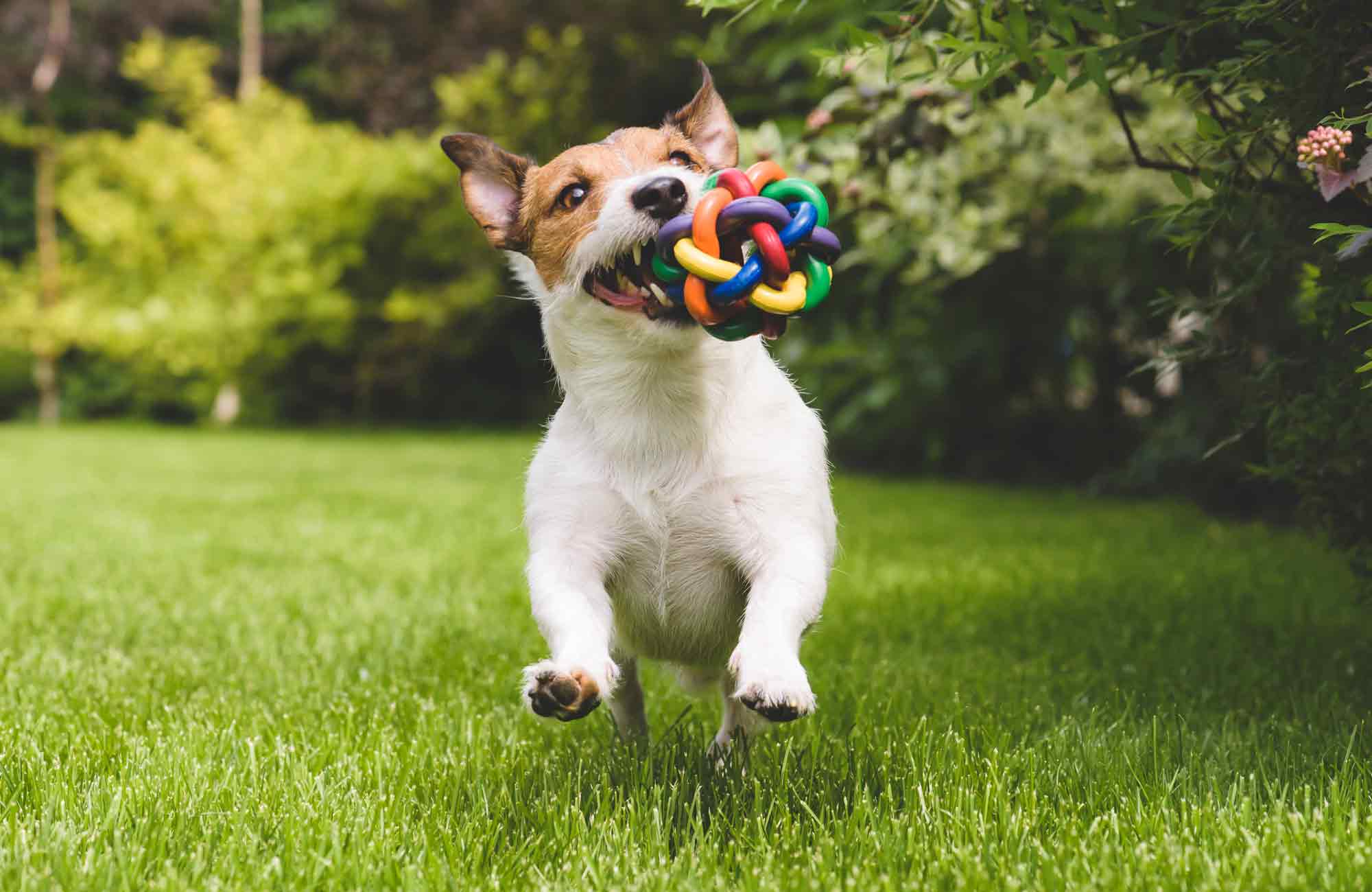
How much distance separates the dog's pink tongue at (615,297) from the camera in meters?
2.67

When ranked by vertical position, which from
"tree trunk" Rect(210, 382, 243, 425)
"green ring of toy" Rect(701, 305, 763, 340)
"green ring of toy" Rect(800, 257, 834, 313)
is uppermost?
"green ring of toy" Rect(800, 257, 834, 313)

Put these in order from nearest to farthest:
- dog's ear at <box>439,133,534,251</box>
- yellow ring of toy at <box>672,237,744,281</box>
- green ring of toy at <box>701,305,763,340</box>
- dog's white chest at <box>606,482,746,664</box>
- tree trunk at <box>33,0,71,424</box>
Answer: yellow ring of toy at <box>672,237,744,281</box>, green ring of toy at <box>701,305,763,340</box>, dog's white chest at <box>606,482,746,664</box>, dog's ear at <box>439,133,534,251</box>, tree trunk at <box>33,0,71,424</box>

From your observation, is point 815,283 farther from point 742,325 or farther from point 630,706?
point 630,706

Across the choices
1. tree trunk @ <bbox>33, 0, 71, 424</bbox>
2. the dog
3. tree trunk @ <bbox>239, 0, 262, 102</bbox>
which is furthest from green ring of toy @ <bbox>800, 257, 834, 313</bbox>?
tree trunk @ <bbox>239, 0, 262, 102</bbox>

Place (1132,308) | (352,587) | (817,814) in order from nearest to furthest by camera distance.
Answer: (817,814) → (352,587) → (1132,308)

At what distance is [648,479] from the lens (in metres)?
2.68

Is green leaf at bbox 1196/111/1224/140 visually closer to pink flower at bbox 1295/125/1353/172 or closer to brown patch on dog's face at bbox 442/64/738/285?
pink flower at bbox 1295/125/1353/172

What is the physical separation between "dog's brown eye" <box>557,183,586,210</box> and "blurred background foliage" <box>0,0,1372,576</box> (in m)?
0.39

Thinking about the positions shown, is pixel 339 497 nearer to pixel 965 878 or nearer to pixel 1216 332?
pixel 1216 332

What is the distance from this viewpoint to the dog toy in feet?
7.75

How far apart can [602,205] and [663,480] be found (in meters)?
0.62

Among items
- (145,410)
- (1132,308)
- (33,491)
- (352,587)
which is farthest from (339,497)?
(145,410)

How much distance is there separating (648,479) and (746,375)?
33 centimetres

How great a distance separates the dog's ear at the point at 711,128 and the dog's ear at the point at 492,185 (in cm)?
44
